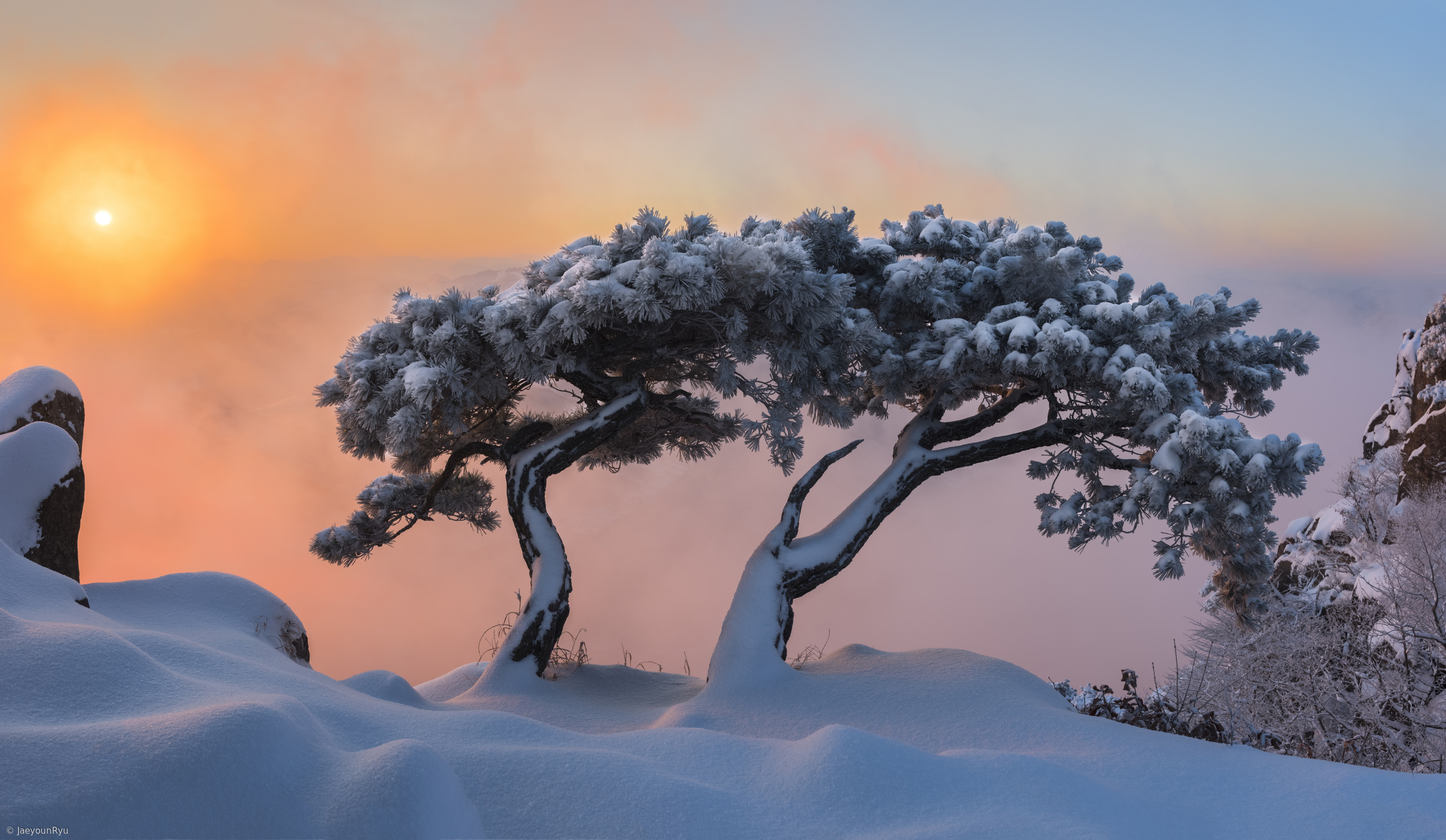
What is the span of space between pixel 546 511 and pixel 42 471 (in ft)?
13.7

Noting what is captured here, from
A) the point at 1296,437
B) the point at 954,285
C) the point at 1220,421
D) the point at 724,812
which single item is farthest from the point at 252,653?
the point at 1296,437

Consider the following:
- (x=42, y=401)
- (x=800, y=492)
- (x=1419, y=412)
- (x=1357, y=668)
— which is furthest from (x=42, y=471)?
(x=1419, y=412)

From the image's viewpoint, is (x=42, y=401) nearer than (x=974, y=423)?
Yes

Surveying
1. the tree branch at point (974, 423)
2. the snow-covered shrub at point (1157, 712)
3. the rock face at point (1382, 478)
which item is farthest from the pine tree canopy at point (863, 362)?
the rock face at point (1382, 478)

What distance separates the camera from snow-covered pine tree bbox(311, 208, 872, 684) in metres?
7.65

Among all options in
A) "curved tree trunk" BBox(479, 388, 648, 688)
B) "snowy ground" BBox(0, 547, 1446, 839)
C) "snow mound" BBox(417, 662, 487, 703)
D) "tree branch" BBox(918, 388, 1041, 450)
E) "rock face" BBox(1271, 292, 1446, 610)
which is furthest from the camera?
"rock face" BBox(1271, 292, 1446, 610)

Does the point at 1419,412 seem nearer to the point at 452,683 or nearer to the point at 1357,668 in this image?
the point at 1357,668

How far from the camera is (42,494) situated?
267 inches

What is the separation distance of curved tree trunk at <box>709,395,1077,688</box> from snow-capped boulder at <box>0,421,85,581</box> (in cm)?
553

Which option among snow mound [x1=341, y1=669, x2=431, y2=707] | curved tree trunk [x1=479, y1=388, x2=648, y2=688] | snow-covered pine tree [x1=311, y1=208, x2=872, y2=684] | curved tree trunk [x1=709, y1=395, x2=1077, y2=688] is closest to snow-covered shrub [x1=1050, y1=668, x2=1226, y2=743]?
curved tree trunk [x1=709, y1=395, x2=1077, y2=688]

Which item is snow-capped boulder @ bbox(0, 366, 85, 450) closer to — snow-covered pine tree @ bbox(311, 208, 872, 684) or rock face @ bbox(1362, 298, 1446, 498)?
snow-covered pine tree @ bbox(311, 208, 872, 684)

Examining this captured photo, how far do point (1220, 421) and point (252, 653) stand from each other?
333 inches

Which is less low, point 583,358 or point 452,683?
point 583,358

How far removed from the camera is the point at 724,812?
14.1 ft
